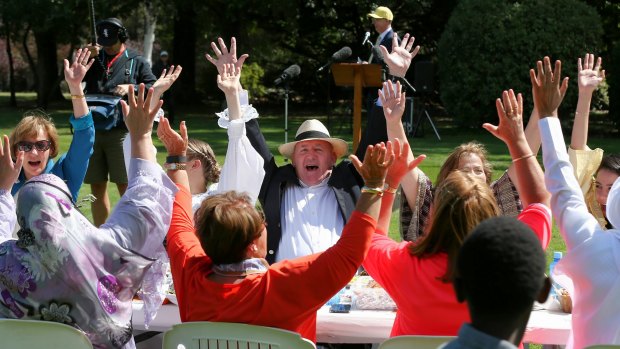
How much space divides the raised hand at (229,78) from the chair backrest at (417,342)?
230 centimetres

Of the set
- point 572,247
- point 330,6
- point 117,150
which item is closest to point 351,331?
point 572,247

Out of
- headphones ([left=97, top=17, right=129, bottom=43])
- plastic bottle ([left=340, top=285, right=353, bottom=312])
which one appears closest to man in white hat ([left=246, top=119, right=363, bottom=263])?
plastic bottle ([left=340, top=285, right=353, bottom=312])

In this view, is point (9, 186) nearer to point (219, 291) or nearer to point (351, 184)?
point (219, 291)

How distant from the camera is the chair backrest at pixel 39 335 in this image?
3.23 meters

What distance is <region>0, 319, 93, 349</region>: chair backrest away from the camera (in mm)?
3227

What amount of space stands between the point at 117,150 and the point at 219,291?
5.15 metres

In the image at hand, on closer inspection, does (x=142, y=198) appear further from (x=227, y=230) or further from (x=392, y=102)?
(x=392, y=102)

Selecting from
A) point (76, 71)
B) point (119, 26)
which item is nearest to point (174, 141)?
point (76, 71)

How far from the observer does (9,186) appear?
3.74m

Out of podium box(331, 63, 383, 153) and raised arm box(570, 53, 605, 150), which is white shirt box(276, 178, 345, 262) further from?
podium box(331, 63, 383, 153)

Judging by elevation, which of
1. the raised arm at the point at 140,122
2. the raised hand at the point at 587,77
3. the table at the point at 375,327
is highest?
the raised hand at the point at 587,77

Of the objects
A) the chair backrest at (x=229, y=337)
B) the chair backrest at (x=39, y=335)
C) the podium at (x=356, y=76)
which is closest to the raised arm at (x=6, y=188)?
the chair backrest at (x=39, y=335)

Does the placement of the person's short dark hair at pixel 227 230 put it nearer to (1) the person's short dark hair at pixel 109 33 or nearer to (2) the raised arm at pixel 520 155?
(2) the raised arm at pixel 520 155

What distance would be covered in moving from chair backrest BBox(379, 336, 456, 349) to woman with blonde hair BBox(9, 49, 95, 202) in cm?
271
